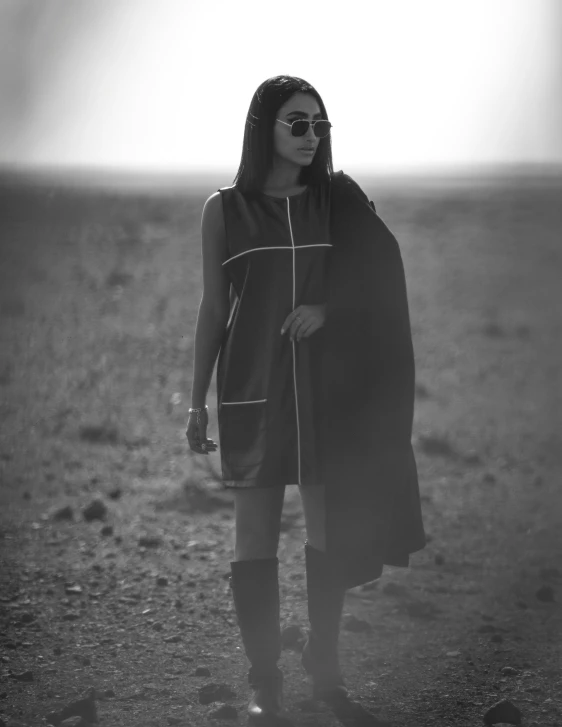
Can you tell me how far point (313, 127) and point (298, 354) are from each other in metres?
0.58

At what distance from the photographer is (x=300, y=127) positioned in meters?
2.71

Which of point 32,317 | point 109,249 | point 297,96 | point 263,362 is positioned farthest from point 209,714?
point 109,249

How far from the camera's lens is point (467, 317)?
13.0 meters

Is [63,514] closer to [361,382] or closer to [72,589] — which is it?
[72,589]

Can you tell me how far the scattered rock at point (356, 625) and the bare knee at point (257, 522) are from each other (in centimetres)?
86

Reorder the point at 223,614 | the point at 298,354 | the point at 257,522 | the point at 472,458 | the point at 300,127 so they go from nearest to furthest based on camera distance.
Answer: the point at 300,127
the point at 298,354
the point at 257,522
the point at 223,614
the point at 472,458

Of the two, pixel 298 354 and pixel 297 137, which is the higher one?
pixel 297 137

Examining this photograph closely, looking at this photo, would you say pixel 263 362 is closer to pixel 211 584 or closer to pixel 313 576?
pixel 313 576

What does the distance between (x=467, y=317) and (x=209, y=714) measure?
10.4 metres

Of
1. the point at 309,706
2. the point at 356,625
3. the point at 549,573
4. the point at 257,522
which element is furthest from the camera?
the point at 549,573

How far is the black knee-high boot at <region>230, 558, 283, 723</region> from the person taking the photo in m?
2.93

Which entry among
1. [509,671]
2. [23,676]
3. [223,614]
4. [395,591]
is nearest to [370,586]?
[395,591]

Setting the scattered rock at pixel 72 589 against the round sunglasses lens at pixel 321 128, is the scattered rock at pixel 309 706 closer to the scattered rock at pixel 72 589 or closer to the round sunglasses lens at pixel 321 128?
the scattered rock at pixel 72 589

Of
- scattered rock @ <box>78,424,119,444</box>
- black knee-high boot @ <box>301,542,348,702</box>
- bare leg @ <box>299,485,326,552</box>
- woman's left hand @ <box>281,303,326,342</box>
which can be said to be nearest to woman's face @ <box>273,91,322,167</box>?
woman's left hand @ <box>281,303,326,342</box>
